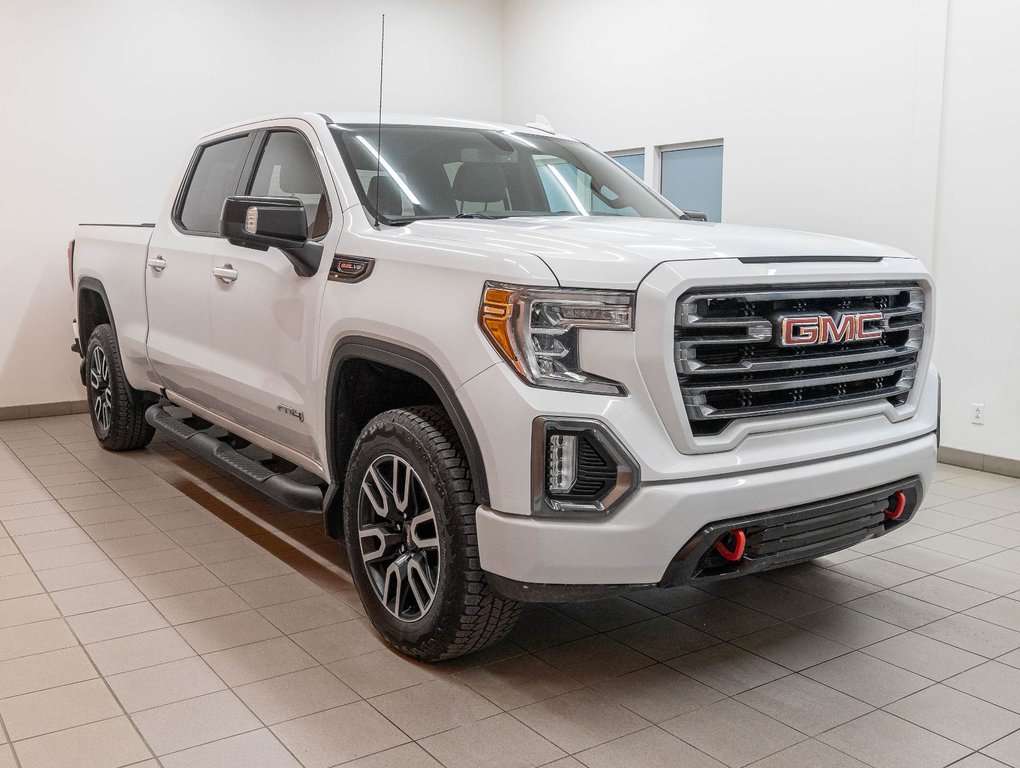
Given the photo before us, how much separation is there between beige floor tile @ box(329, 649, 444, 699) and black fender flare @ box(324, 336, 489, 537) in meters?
0.49

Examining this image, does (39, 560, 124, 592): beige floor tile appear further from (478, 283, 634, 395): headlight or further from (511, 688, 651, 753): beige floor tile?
(478, 283, 634, 395): headlight

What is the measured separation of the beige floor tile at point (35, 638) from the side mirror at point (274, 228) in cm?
139

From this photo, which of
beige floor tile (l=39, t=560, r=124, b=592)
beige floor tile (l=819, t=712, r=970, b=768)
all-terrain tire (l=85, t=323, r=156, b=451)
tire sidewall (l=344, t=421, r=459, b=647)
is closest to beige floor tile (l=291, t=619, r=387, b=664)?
tire sidewall (l=344, t=421, r=459, b=647)

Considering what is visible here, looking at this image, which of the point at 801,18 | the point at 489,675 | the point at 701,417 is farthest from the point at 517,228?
the point at 801,18

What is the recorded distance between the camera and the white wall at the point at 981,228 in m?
5.27

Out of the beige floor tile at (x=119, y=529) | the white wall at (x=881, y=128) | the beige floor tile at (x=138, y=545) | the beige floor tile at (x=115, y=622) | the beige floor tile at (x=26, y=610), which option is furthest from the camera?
the white wall at (x=881, y=128)

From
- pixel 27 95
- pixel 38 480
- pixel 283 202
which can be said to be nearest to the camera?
pixel 283 202

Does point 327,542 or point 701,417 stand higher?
point 701,417

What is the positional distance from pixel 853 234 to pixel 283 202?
4.16 meters

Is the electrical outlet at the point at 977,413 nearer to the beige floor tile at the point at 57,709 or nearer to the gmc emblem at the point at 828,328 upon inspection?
the gmc emblem at the point at 828,328

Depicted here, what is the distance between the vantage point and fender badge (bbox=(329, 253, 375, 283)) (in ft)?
9.48

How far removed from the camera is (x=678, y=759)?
233cm

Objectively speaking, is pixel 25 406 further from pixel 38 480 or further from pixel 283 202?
pixel 283 202

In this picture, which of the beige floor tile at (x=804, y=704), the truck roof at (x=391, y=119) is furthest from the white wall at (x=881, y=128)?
the beige floor tile at (x=804, y=704)
